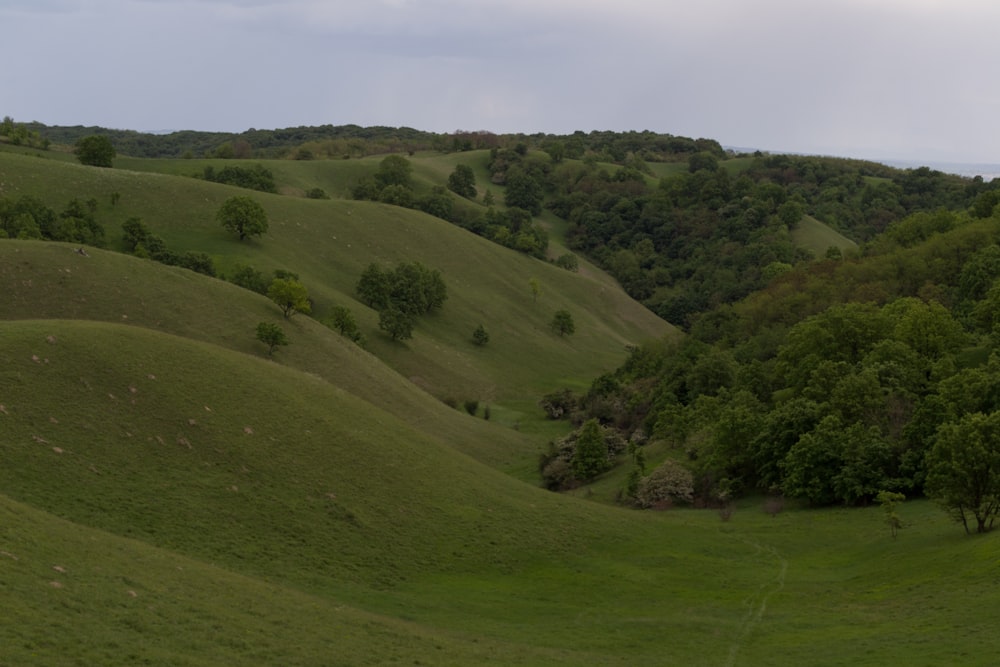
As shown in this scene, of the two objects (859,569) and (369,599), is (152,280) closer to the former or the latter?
(369,599)

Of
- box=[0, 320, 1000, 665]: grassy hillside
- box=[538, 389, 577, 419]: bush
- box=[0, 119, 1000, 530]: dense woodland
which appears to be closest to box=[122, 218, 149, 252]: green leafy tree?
box=[0, 119, 1000, 530]: dense woodland

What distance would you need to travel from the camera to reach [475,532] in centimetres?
4966

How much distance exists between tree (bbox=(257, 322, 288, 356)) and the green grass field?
3.74ft

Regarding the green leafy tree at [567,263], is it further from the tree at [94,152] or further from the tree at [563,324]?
the tree at [94,152]

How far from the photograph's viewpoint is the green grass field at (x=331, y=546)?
29.9 meters

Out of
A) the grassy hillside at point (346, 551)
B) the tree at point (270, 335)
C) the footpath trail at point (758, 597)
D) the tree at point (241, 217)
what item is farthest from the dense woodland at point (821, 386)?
the tree at point (270, 335)

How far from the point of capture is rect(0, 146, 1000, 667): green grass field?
29.9 m

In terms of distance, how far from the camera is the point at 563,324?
141125 millimetres

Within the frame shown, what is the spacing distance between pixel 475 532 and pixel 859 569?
→ 2022 centimetres

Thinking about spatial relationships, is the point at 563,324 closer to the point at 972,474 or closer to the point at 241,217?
the point at 241,217

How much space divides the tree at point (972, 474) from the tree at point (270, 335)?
55529 millimetres

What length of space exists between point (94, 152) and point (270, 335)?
3261 inches

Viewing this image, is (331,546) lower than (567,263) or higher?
lower

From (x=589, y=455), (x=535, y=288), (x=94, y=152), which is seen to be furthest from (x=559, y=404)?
(x=94, y=152)
